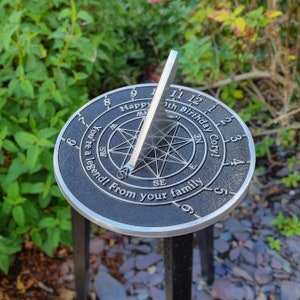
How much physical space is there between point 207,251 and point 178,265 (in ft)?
2.10

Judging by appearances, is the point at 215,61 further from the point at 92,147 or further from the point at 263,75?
the point at 92,147

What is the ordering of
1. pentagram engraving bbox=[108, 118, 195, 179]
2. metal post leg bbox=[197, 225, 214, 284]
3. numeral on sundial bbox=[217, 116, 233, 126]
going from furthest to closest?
metal post leg bbox=[197, 225, 214, 284] → numeral on sundial bbox=[217, 116, 233, 126] → pentagram engraving bbox=[108, 118, 195, 179]

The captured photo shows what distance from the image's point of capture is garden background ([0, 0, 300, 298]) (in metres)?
2.09

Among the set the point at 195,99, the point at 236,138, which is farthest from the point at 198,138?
the point at 195,99

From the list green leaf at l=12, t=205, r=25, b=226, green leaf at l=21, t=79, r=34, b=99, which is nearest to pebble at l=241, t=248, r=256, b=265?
green leaf at l=12, t=205, r=25, b=226

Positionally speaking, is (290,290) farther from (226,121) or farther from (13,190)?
(13,190)

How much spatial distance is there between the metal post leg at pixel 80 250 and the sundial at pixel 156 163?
265 millimetres

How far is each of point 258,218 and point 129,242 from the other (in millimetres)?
789

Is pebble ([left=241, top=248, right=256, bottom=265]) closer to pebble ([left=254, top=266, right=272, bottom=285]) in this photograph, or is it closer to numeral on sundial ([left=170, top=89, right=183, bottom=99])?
pebble ([left=254, top=266, right=272, bottom=285])

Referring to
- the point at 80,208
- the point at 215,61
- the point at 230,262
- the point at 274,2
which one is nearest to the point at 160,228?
the point at 80,208

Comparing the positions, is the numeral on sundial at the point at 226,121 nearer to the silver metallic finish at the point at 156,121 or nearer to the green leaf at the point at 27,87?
the silver metallic finish at the point at 156,121

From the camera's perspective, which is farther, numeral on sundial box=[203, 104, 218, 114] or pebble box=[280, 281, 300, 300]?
pebble box=[280, 281, 300, 300]

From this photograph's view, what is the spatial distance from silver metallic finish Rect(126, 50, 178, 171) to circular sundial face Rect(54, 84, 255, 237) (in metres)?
0.01

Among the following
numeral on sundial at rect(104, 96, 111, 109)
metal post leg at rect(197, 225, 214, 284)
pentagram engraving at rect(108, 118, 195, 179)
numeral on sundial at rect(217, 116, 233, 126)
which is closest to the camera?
pentagram engraving at rect(108, 118, 195, 179)
